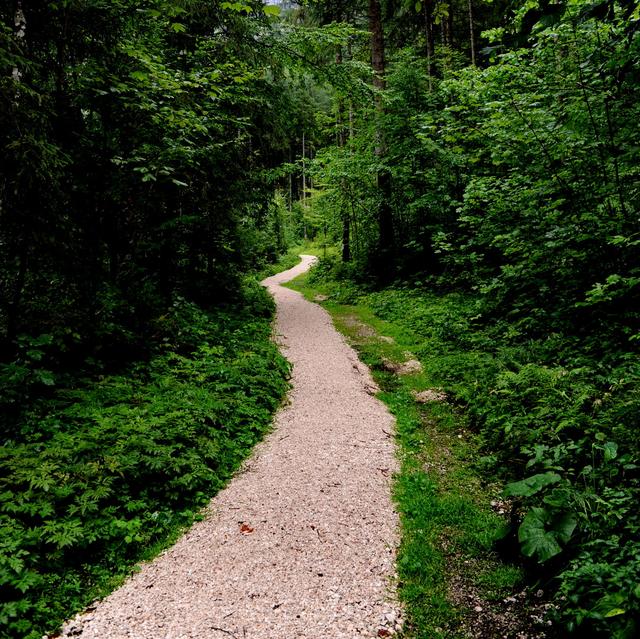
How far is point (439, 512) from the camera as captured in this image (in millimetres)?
5000

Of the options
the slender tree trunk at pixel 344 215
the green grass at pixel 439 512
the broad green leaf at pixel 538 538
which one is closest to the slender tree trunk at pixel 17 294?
the green grass at pixel 439 512

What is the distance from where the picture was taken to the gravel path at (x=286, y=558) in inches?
142

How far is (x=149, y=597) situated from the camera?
154 inches

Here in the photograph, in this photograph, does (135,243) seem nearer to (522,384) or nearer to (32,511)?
(32,511)

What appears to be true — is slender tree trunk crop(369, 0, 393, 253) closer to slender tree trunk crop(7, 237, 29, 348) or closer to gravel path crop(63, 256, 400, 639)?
gravel path crop(63, 256, 400, 639)

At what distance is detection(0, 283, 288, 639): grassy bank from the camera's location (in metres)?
3.82

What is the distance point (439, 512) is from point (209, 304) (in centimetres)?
1064

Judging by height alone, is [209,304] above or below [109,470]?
above

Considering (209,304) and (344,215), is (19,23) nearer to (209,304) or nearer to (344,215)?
(209,304)

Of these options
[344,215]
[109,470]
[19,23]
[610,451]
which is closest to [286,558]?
[109,470]

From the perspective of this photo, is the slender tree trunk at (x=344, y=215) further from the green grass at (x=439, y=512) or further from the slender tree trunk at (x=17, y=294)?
the slender tree trunk at (x=17, y=294)

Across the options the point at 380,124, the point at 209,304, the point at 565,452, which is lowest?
the point at 565,452

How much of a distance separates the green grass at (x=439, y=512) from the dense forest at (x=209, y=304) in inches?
10.8

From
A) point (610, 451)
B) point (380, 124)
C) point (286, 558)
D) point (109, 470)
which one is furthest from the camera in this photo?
point (380, 124)
